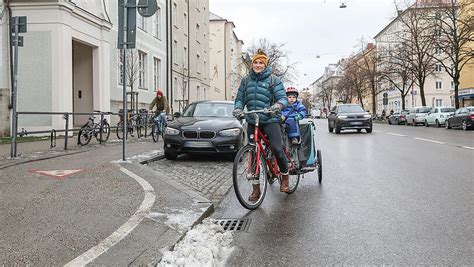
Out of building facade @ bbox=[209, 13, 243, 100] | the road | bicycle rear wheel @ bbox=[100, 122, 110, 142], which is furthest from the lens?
building facade @ bbox=[209, 13, 243, 100]

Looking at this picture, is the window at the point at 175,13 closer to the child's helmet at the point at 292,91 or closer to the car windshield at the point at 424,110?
the car windshield at the point at 424,110

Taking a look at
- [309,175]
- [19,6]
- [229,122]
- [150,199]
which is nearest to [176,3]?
[19,6]

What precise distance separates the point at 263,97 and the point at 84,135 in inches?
360

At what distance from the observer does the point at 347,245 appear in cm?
428

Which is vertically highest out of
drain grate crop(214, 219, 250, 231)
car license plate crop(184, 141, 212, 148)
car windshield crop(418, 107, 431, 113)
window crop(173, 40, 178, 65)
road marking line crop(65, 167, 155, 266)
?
window crop(173, 40, 178, 65)

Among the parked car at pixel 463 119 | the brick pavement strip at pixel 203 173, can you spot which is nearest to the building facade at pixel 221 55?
the parked car at pixel 463 119

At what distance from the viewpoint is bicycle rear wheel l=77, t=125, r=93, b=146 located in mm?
13677

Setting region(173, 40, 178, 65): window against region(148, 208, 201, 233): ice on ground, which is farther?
region(173, 40, 178, 65): window

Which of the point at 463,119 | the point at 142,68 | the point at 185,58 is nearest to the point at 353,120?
the point at 463,119

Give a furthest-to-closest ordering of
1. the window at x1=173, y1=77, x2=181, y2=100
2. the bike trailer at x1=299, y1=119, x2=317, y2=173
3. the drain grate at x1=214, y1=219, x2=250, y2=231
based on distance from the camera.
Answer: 1. the window at x1=173, y1=77, x2=181, y2=100
2. the bike trailer at x1=299, y1=119, x2=317, y2=173
3. the drain grate at x1=214, y1=219, x2=250, y2=231

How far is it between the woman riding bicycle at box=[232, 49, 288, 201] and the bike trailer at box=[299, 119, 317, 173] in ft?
3.51

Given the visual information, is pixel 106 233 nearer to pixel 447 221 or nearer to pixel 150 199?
pixel 150 199

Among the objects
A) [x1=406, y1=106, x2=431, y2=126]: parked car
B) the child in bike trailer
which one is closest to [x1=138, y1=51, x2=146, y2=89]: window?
the child in bike trailer

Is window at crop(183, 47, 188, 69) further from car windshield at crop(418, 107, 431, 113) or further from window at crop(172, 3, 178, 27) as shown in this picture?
car windshield at crop(418, 107, 431, 113)
